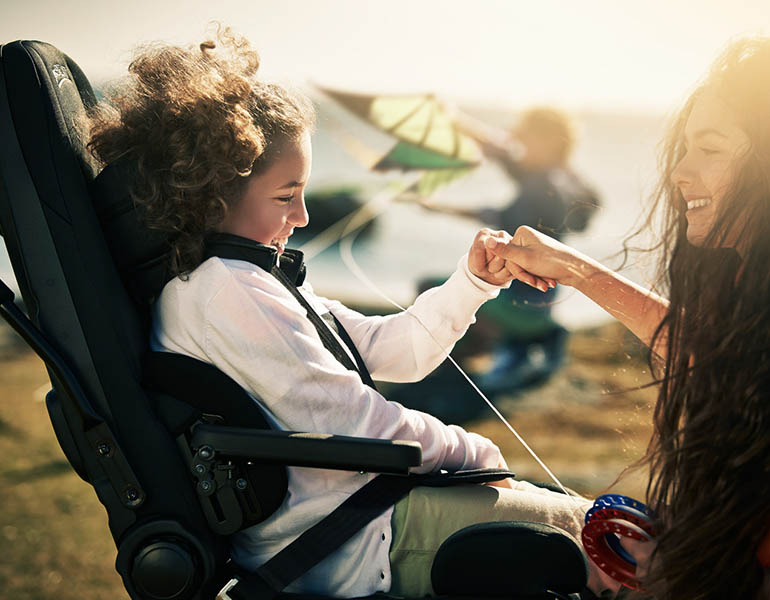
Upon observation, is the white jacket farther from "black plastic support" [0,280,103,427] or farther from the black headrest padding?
"black plastic support" [0,280,103,427]

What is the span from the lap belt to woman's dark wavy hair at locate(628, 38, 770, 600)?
337 millimetres

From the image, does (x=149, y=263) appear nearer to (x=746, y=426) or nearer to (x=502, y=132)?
(x=746, y=426)

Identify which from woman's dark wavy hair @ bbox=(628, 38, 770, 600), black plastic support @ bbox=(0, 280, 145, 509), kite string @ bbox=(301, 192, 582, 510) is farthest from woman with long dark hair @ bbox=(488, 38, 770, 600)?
black plastic support @ bbox=(0, 280, 145, 509)

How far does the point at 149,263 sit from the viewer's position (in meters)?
1.28

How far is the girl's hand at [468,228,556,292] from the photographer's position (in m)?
1.58

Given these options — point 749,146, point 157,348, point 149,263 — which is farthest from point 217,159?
point 749,146

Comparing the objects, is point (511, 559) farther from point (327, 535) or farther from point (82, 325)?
point (82, 325)

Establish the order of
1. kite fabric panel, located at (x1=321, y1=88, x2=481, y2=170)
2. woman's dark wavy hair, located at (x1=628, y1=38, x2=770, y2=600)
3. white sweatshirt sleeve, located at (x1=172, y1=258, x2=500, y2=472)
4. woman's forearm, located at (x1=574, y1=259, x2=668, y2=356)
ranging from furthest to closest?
kite fabric panel, located at (x1=321, y1=88, x2=481, y2=170)
woman's forearm, located at (x1=574, y1=259, x2=668, y2=356)
white sweatshirt sleeve, located at (x1=172, y1=258, x2=500, y2=472)
woman's dark wavy hair, located at (x1=628, y1=38, x2=770, y2=600)

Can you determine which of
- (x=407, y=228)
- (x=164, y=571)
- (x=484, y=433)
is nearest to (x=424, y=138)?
(x=407, y=228)

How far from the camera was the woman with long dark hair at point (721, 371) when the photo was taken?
A: 107cm

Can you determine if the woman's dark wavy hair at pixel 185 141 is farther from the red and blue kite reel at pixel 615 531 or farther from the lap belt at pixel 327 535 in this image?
the red and blue kite reel at pixel 615 531

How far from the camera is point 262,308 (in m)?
1.23

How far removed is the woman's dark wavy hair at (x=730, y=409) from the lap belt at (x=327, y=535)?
1.11ft

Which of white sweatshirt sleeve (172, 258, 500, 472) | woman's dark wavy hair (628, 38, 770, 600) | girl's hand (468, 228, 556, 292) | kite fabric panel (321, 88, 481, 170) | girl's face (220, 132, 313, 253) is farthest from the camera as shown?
kite fabric panel (321, 88, 481, 170)
